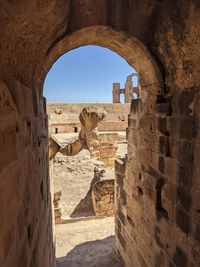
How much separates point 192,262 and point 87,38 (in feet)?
8.93

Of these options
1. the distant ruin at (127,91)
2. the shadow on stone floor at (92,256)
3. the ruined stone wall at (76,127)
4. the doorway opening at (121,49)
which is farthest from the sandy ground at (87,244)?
the distant ruin at (127,91)

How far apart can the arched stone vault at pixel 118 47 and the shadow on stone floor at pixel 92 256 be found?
350cm

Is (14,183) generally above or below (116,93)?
below

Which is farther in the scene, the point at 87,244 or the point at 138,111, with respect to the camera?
the point at 87,244

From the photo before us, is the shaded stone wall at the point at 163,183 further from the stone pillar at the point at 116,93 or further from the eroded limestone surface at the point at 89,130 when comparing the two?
the stone pillar at the point at 116,93

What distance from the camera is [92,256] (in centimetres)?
448

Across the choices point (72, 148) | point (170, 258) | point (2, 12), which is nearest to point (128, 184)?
point (170, 258)

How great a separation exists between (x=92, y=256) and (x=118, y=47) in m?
4.14

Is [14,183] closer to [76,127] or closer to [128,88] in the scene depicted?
[76,127]

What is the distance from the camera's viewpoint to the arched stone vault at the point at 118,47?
2.34 meters

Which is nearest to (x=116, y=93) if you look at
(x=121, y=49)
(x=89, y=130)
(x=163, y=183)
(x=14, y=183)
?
(x=89, y=130)

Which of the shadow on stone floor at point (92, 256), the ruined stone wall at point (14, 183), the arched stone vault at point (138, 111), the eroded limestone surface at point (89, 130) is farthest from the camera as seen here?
the eroded limestone surface at point (89, 130)

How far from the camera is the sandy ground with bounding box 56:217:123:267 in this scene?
14.1 feet

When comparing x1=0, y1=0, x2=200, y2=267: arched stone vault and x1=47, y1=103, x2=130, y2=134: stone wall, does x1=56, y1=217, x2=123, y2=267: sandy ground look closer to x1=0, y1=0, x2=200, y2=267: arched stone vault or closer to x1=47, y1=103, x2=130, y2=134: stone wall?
x1=0, y1=0, x2=200, y2=267: arched stone vault
